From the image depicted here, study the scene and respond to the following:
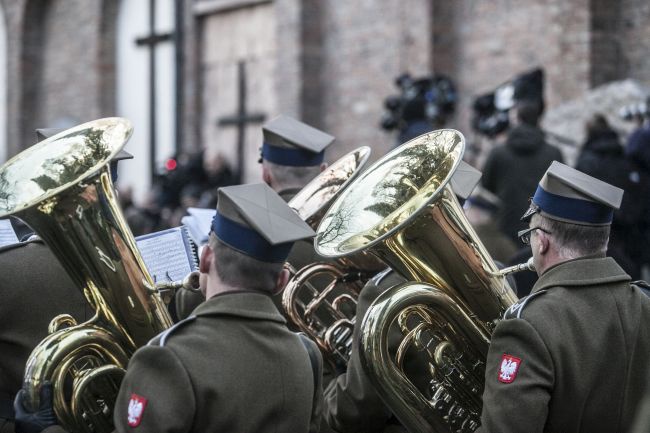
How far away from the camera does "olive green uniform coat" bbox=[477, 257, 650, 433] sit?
323 cm

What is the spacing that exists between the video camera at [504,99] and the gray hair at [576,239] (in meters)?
5.09

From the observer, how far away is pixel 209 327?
301 centimetres

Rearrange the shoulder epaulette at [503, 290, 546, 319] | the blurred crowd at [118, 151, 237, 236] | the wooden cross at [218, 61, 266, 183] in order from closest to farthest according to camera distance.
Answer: the shoulder epaulette at [503, 290, 546, 319] → the blurred crowd at [118, 151, 237, 236] → the wooden cross at [218, 61, 266, 183]

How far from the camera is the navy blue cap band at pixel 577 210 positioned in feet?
11.2

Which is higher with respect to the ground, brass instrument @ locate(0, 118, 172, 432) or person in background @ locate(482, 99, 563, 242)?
brass instrument @ locate(0, 118, 172, 432)

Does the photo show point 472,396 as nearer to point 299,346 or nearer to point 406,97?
point 299,346

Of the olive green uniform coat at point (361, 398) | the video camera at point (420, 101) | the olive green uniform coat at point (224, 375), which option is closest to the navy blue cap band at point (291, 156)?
the olive green uniform coat at point (361, 398)

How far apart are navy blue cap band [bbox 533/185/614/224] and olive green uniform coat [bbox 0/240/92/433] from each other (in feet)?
5.28

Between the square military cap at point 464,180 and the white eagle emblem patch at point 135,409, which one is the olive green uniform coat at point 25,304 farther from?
the square military cap at point 464,180

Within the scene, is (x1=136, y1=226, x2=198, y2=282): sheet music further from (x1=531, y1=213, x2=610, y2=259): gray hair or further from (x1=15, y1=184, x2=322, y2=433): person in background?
(x1=531, y1=213, x2=610, y2=259): gray hair

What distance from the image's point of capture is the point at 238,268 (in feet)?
10.0

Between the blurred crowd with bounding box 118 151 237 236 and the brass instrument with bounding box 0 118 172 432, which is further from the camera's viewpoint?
the blurred crowd with bounding box 118 151 237 236

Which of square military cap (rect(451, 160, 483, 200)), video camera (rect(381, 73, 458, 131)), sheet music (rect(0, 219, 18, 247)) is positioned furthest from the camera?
video camera (rect(381, 73, 458, 131))

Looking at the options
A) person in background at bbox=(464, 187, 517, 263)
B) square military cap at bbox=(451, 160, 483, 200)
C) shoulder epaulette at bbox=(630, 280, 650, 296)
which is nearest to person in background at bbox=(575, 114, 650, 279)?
person in background at bbox=(464, 187, 517, 263)
